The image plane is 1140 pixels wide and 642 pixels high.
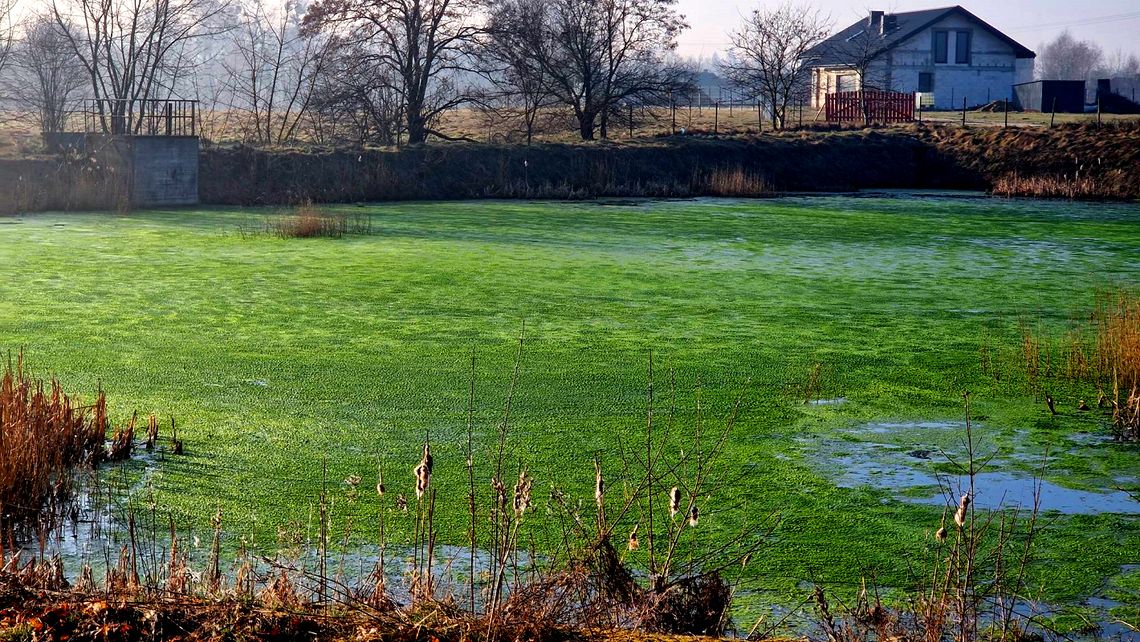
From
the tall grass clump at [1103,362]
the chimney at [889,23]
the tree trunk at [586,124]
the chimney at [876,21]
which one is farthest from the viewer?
the chimney at [876,21]

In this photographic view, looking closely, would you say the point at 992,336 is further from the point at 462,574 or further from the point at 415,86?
the point at 415,86

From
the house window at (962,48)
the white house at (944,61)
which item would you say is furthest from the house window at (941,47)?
the house window at (962,48)

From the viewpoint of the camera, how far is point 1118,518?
4941mm

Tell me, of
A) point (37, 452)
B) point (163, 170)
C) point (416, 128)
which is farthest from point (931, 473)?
point (416, 128)

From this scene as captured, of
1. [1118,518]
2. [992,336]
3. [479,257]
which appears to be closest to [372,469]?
[1118,518]

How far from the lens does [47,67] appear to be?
2619 cm

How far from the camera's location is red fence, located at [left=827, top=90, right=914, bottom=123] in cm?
3519

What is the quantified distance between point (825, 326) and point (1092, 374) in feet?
7.17

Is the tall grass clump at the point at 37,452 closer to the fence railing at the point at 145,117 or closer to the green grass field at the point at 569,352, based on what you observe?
the green grass field at the point at 569,352

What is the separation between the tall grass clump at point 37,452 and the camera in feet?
14.6

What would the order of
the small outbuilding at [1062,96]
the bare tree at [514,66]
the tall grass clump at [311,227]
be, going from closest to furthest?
1. the tall grass clump at [311,227]
2. the bare tree at [514,66]
3. the small outbuilding at [1062,96]

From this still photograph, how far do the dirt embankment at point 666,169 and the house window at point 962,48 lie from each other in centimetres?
1473

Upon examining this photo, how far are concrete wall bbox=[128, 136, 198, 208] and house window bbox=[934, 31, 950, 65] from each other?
30089 mm

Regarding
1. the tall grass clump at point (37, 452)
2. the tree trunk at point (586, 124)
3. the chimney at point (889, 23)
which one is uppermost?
the chimney at point (889, 23)
